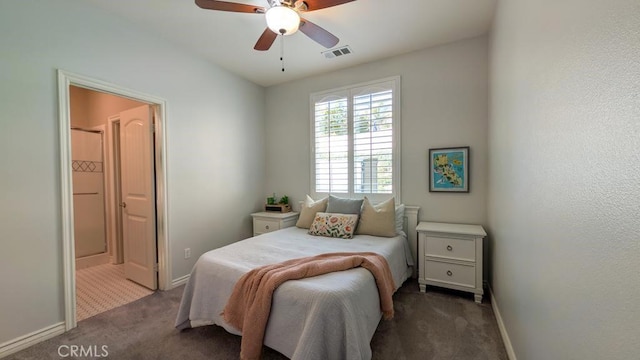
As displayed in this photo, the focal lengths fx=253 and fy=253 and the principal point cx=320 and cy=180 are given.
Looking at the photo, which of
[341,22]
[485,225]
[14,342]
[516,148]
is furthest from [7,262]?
[485,225]

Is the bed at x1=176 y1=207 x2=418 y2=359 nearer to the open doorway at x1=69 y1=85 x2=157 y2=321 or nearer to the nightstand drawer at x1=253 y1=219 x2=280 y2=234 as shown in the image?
the nightstand drawer at x1=253 y1=219 x2=280 y2=234

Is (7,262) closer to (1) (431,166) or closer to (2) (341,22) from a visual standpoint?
(2) (341,22)

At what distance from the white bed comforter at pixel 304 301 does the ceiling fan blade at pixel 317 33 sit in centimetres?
188

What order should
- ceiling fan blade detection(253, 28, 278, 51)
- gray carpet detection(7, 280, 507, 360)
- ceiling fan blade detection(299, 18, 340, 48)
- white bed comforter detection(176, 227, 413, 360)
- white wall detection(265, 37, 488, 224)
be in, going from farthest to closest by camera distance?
1. white wall detection(265, 37, 488, 224)
2. ceiling fan blade detection(253, 28, 278, 51)
3. ceiling fan blade detection(299, 18, 340, 48)
4. gray carpet detection(7, 280, 507, 360)
5. white bed comforter detection(176, 227, 413, 360)

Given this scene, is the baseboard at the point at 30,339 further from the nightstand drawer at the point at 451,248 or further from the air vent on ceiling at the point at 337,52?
the air vent on ceiling at the point at 337,52

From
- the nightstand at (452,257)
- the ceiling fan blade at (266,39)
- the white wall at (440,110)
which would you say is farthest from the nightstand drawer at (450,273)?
the ceiling fan blade at (266,39)

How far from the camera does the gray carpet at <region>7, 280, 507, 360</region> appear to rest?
71.7 inches

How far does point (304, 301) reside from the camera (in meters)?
1.53

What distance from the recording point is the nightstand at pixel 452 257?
98.2 inches

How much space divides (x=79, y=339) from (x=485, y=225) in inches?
154

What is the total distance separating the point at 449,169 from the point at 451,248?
919mm

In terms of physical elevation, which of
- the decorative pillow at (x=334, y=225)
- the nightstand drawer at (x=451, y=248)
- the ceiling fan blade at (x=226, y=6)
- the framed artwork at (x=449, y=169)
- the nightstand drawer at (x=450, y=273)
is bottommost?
the nightstand drawer at (x=450, y=273)

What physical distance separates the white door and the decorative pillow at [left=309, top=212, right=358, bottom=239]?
1.90 m

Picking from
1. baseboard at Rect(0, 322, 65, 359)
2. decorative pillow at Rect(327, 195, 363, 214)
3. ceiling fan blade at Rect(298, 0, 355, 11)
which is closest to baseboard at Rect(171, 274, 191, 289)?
baseboard at Rect(0, 322, 65, 359)
